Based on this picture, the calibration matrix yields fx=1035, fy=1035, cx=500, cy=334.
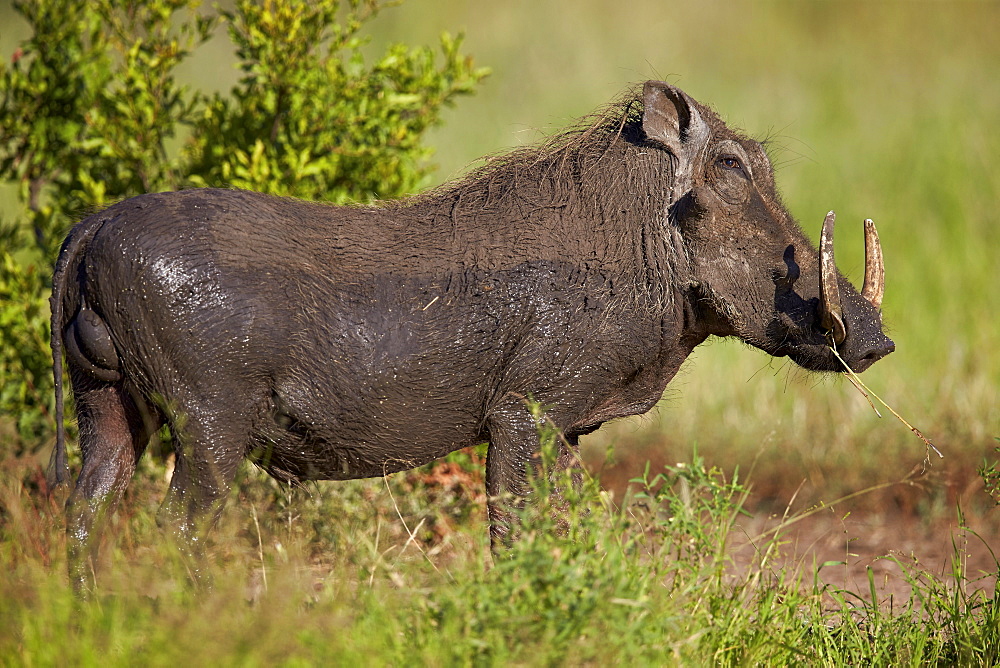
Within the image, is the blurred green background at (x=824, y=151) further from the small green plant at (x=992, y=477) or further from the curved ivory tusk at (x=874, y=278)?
the curved ivory tusk at (x=874, y=278)

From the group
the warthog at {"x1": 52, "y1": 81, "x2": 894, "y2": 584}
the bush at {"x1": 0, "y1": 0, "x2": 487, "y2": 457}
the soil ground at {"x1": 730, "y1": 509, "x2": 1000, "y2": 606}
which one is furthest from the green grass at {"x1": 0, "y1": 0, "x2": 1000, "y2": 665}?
the bush at {"x1": 0, "y1": 0, "x2": 487, "y2": 457}

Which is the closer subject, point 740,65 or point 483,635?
point 483,635

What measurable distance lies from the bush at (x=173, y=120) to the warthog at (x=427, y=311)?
4.36 ft

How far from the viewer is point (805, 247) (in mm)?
3473

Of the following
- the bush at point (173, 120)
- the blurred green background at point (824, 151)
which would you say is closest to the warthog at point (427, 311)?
the blurred green background at point (824, 151)

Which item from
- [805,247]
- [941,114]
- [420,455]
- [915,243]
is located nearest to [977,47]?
[941,114]

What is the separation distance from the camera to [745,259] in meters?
3.41

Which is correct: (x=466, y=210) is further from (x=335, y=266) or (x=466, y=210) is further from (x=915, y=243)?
(x=915, y=243)

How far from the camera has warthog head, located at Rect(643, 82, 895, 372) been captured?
339 cm

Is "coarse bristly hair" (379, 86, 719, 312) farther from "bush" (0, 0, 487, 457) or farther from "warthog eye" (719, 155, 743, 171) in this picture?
"bush" (0, 0, 487, 457)

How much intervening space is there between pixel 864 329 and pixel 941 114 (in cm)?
844

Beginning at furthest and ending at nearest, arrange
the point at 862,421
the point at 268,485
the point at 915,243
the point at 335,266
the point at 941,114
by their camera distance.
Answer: the point at 941,114
the point at 915,243
the point at 862,421
the point at 268,485
the point at 335,266

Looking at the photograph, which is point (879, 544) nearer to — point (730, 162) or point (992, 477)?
point (992, 477)

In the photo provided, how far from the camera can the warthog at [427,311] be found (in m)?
3.18
